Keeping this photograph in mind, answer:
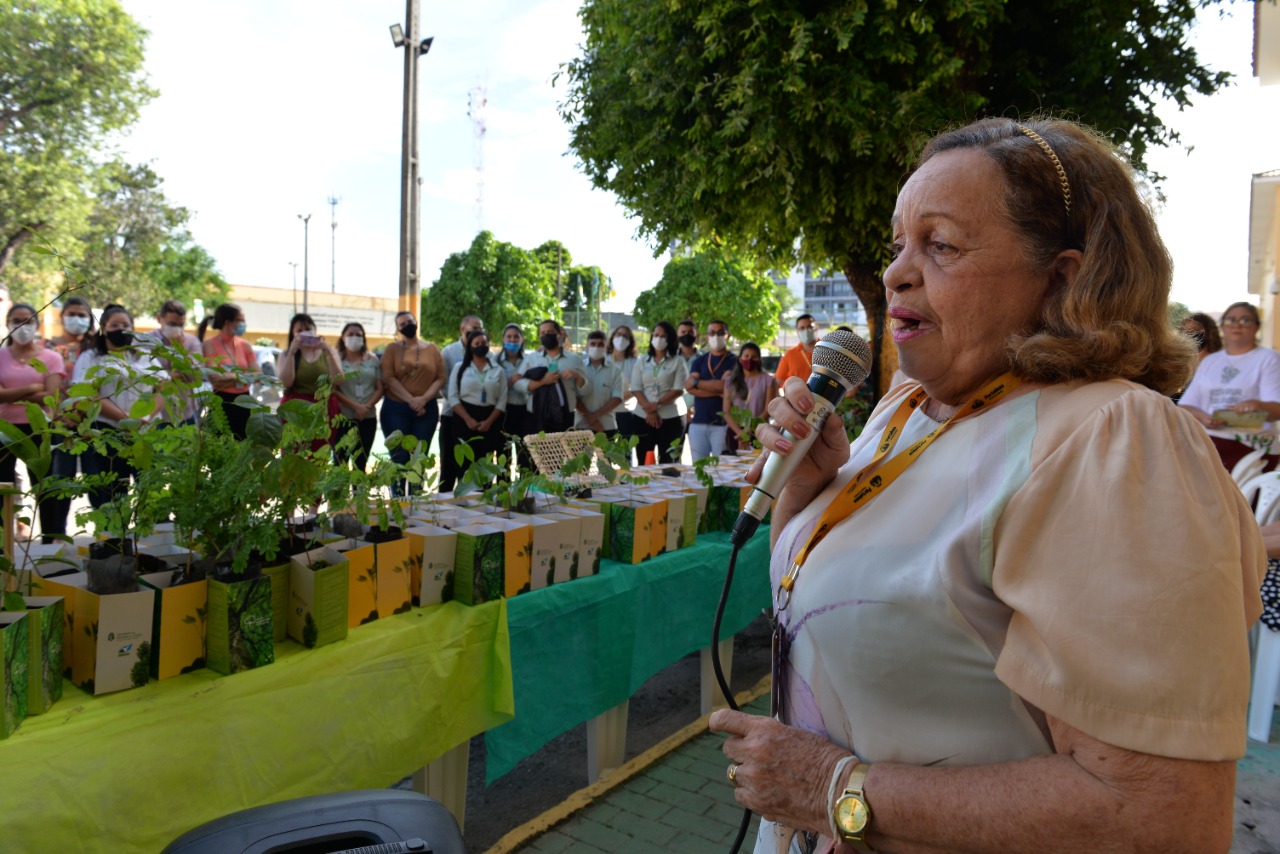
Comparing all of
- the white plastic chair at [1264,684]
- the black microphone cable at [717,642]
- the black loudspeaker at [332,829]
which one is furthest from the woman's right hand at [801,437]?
the white plastic chair at [1264,684]

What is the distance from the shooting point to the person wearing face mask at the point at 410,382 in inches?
302

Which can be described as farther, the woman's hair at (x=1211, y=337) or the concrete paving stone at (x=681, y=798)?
the woman's hair at (x=1211, y=337)

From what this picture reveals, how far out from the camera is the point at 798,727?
3.61 feet

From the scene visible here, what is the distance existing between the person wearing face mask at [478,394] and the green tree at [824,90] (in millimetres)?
2147

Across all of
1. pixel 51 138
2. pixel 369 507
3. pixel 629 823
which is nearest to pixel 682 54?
pixel 369 507

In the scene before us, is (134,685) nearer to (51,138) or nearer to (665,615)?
(665,615)

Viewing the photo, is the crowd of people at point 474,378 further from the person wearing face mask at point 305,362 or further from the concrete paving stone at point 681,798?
the concrete paving stone at point 681,798

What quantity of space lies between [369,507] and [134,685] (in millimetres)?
742

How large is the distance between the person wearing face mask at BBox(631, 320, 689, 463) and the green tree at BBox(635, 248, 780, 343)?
27573 millimetres

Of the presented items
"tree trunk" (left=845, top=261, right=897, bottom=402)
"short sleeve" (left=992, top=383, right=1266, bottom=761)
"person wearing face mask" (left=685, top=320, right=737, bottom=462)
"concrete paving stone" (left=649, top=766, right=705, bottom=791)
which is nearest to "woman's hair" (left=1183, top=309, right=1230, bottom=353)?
"tree trunk" (left=845, top=261, right=897, bottom=402)

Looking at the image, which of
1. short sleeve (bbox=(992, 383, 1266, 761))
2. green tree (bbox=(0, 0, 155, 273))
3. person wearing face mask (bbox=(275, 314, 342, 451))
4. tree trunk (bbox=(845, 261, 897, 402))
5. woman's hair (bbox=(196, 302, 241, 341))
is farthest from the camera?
green tree (bbox=(0, 0, 155, 273))

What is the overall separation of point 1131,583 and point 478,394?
729 cm

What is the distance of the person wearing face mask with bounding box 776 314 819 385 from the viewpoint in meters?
7.69

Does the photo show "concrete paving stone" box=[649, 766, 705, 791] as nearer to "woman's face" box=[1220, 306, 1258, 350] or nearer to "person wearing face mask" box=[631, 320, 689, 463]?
"woman's face" box=[1220, 306, 1258, 350]
